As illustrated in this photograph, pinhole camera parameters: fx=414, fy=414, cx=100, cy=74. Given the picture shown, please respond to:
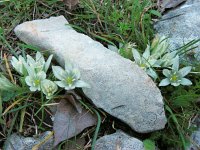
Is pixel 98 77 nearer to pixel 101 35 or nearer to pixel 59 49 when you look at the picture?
pixel 59 49

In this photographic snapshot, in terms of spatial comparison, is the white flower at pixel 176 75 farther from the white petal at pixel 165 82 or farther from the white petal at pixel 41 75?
the white petal at pixel 41 75

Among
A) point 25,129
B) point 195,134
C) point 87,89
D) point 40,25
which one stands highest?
point 40,25

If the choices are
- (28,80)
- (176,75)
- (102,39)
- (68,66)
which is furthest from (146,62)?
(28,80)

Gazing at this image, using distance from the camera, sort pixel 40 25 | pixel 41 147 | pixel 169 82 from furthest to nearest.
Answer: pixel 40 25 → pixel 169 82 → pixel 41 147

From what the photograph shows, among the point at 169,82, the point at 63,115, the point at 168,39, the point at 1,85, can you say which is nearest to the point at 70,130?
the point at 63,115

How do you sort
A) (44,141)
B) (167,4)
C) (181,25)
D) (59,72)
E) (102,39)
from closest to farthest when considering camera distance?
1. (44,141)
2. (59,72)
3. (102,39)
4. (181,25)
5. (167,4)

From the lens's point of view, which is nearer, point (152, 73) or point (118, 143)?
point (118, 143)

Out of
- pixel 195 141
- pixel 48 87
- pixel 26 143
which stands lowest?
pixel 195 141

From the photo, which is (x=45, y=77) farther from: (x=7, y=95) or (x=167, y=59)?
(x=167, y=59)
